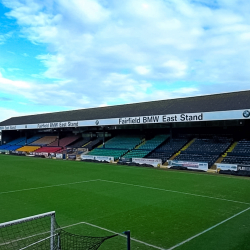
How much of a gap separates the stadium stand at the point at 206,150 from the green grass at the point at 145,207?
842 cm

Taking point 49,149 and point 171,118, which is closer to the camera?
point 171,118

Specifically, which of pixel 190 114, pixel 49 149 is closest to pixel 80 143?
pixel 49 149

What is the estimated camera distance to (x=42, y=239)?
7.78 m

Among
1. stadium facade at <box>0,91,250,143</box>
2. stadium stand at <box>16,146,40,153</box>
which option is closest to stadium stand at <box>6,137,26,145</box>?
stadium stand at <box>16,146,40,153</box>

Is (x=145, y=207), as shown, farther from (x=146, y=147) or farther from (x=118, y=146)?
(x=118, y=146)

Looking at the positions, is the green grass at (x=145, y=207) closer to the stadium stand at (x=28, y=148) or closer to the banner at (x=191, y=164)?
the banner at (x=191, y=164)

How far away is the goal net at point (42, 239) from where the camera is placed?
6986mm

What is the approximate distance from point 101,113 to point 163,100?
988 centimetres

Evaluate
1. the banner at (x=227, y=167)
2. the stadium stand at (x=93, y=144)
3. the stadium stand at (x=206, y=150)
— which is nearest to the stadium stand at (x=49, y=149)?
the stadium stand at (x=93, y=144)

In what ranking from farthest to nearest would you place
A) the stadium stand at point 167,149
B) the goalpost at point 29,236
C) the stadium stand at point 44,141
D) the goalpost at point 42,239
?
the stadium stand at point 44,141 < the stadium stand at point 167,149 < the goalpost at point 29,236 < the goalpost at point 42,239

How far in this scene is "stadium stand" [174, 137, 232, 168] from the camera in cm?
2766

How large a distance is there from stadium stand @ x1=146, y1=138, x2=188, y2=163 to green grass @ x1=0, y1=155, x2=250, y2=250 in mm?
11985

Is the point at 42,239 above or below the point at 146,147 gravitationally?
below

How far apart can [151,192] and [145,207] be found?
336 cm
